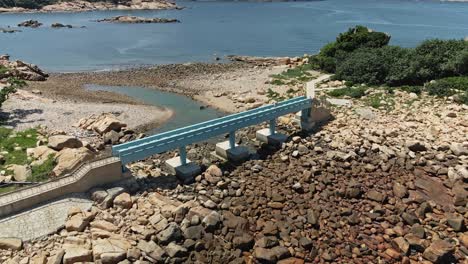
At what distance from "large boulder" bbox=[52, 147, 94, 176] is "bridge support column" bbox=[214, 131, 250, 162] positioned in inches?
233

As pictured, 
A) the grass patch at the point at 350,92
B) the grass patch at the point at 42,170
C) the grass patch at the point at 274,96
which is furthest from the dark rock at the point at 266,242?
the grass patch at the point at 274,96

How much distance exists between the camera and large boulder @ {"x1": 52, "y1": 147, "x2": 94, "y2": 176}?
1591 centimetres

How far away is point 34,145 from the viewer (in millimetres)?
19844

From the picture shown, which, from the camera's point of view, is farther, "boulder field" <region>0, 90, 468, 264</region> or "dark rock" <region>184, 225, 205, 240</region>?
"dark rock" <region>184, 225, 205, 240</region>

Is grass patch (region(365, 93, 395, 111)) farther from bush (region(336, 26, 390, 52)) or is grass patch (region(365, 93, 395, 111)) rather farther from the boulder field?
bush (region(336, 26, 390, 52))

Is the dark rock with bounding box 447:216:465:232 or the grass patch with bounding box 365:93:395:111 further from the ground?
the grass patch with bounding box 365:93:395:111

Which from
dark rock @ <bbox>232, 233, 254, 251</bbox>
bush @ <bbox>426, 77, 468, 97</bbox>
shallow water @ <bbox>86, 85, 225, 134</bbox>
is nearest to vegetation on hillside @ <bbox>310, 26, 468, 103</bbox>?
bush @ <bbox>426, 77, 468, 97</bbox>

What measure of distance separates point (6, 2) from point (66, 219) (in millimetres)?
148278

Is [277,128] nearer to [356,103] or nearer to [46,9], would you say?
[356,103]

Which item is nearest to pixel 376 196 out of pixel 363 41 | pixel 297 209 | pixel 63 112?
pixel 297 209

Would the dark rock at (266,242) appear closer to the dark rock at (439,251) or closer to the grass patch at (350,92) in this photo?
the dark rock at (439,251)

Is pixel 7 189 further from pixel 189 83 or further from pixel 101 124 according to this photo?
pixel 189 83

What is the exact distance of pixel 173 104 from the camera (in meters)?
30.5

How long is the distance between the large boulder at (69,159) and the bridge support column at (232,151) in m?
5.92
